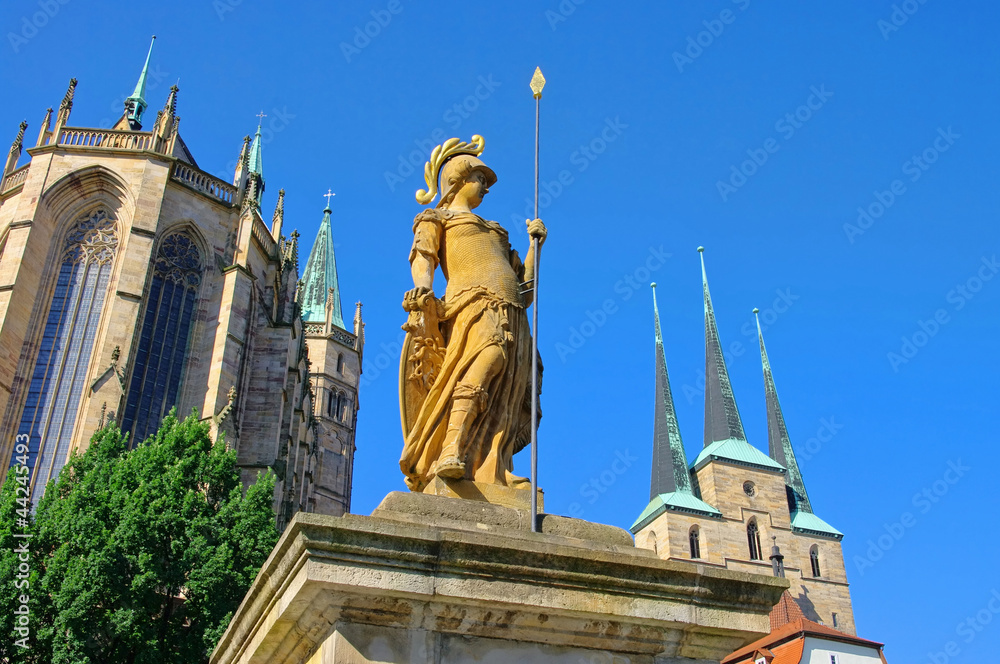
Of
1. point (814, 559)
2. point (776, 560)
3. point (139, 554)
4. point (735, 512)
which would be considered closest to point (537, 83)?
point (139, 554)

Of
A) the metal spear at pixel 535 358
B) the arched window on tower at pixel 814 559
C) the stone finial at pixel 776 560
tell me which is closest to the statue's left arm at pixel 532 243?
the metal spear at pixel 535 358

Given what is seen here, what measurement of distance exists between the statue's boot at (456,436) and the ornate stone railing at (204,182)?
30745mm

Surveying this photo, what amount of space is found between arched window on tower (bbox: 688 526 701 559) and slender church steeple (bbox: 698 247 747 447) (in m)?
8.70

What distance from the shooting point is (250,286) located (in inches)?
1294

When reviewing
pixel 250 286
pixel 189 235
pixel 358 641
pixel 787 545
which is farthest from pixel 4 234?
pixel 787 545

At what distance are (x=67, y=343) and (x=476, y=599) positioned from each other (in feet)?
93.1

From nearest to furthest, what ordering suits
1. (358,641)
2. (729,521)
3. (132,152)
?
1. (358,641)
2. (132,152)
3. (729,521)

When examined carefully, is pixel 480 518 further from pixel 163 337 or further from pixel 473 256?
pixel 163 337

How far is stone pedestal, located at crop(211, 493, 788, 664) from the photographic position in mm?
3408

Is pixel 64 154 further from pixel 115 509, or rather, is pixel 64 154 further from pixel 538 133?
pixel 538 133

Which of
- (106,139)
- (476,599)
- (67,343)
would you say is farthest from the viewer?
(106,139)

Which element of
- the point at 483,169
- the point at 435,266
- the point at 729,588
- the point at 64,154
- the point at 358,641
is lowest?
the point at 358,641

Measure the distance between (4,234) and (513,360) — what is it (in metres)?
29.5

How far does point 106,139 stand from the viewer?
3253cm
